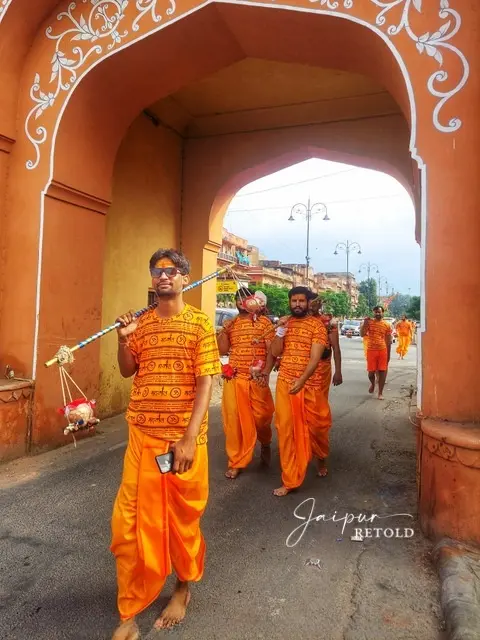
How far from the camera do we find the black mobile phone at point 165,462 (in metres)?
2.19

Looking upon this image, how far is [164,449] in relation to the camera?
2.38 m

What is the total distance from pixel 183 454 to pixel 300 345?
232 centimetres

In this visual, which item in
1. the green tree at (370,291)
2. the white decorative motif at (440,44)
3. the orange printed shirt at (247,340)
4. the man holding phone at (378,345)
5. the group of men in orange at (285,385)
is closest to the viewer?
the white decorative motif at (440,44)

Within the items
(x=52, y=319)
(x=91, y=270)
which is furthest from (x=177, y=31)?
(x=52, y=319)

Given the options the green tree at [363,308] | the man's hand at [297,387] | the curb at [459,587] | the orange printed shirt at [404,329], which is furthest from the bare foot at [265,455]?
the green tree at [363,308]

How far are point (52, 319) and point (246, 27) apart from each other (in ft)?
12.0

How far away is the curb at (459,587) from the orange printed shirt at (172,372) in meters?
1.44

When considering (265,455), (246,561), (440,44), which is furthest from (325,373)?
(440,44)

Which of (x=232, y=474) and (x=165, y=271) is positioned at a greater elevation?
(x=165, y=271)

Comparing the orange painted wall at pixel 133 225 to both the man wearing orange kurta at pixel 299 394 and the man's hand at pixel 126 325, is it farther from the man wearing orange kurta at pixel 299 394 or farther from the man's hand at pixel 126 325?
the man's hand at pixel 126 325

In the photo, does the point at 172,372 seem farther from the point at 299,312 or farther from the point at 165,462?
the point at 299,312

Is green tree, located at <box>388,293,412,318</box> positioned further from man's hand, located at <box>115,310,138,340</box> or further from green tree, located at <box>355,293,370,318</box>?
man's hand, located at <box>115,310,138,340</box>

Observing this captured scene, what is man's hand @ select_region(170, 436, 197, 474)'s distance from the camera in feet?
7.26

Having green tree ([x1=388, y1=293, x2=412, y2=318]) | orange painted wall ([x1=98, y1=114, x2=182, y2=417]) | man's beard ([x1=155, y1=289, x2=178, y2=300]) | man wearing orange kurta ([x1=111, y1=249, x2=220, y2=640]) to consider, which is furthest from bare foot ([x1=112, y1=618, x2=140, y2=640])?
green tree ([x1=388, y1=293, x2=412, y2=318])
